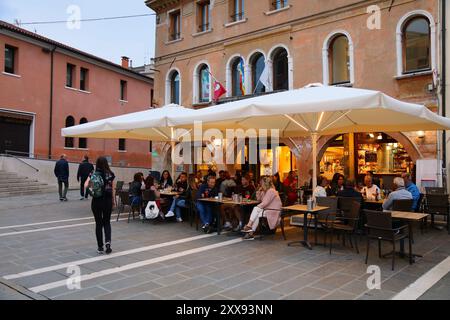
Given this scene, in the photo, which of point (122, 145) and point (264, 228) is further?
point (122, 145)

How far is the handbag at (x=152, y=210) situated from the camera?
31.1 feet

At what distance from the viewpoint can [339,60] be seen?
14258mm

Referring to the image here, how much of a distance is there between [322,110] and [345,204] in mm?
2181

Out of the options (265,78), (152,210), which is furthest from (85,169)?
(265,78)

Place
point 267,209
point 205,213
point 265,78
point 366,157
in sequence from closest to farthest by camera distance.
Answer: point 267,209 < point 205,213 < point 366,157 < point 265,78

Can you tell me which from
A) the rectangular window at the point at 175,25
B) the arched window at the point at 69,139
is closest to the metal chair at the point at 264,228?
the rectangular window at the point at 175,25

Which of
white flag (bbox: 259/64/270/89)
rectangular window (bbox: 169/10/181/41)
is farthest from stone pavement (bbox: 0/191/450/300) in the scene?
rectangular window (bbox: 169/10/181/41)

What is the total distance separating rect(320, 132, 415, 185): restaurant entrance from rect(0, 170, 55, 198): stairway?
12862 millimetres

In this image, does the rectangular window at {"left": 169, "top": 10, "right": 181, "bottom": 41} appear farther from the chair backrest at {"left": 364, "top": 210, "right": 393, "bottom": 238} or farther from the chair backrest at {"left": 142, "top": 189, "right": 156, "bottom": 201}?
the chair backrest at {"left": 364, "top": 210, "right": 393, "bottom": 238}

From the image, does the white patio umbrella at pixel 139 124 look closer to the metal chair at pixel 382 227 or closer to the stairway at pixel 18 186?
the metal chair at pixel 382 227

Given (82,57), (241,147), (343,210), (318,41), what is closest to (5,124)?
(82,57)

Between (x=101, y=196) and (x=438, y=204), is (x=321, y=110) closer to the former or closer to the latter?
(x=101, y=196)

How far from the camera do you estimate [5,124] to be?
67.3 ft

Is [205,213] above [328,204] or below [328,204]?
below
